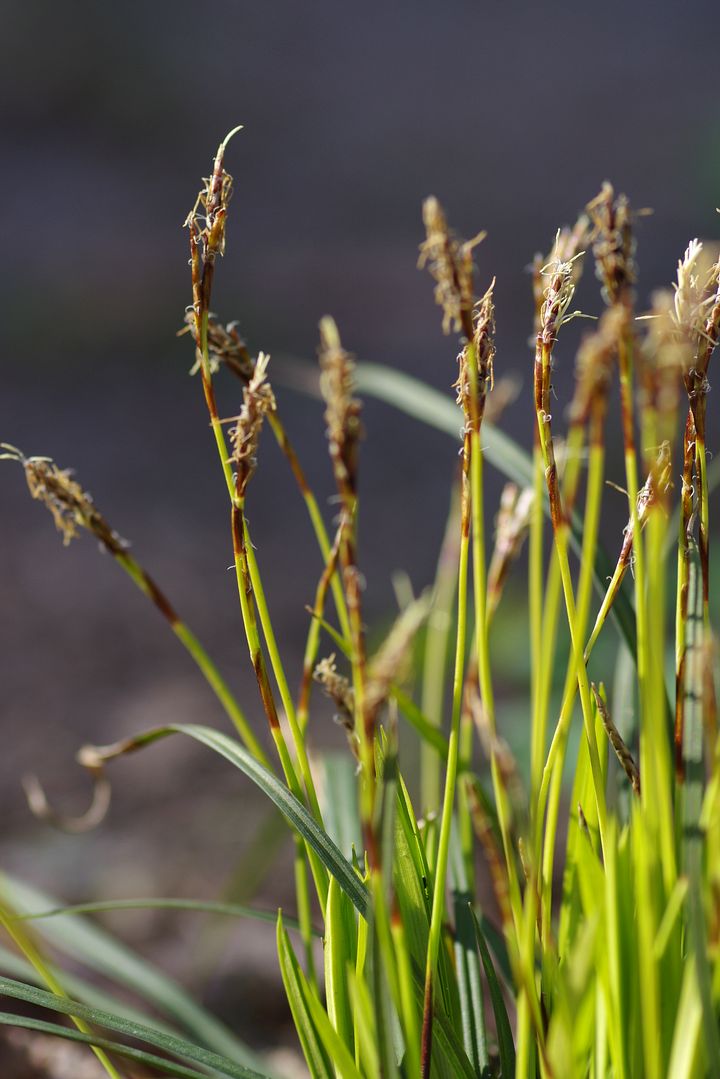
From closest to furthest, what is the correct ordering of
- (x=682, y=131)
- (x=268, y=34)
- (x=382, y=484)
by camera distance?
(x=382, y=484), (x=682, y=131), (x=268, y=34)

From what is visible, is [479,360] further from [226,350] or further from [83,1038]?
[83,1038]

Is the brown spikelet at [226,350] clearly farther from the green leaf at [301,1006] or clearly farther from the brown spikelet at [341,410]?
the green leaf at [301,1006]

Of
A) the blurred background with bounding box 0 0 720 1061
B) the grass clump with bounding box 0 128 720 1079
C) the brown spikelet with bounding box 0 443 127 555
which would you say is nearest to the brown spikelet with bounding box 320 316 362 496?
the grass clump with bounding box 0 128 720 1079

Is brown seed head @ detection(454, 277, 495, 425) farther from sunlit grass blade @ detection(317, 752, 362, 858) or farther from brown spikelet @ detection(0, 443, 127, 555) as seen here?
sunlit grass blade @ detection(317, 752, 362, 858)

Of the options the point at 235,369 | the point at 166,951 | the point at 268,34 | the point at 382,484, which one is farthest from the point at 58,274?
the point at 235,369

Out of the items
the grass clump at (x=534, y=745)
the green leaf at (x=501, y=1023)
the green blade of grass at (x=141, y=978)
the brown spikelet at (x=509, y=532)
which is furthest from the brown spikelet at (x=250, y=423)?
the green blade of grass at (x=141, y=978)

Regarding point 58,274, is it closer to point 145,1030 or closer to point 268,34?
point 268,34
